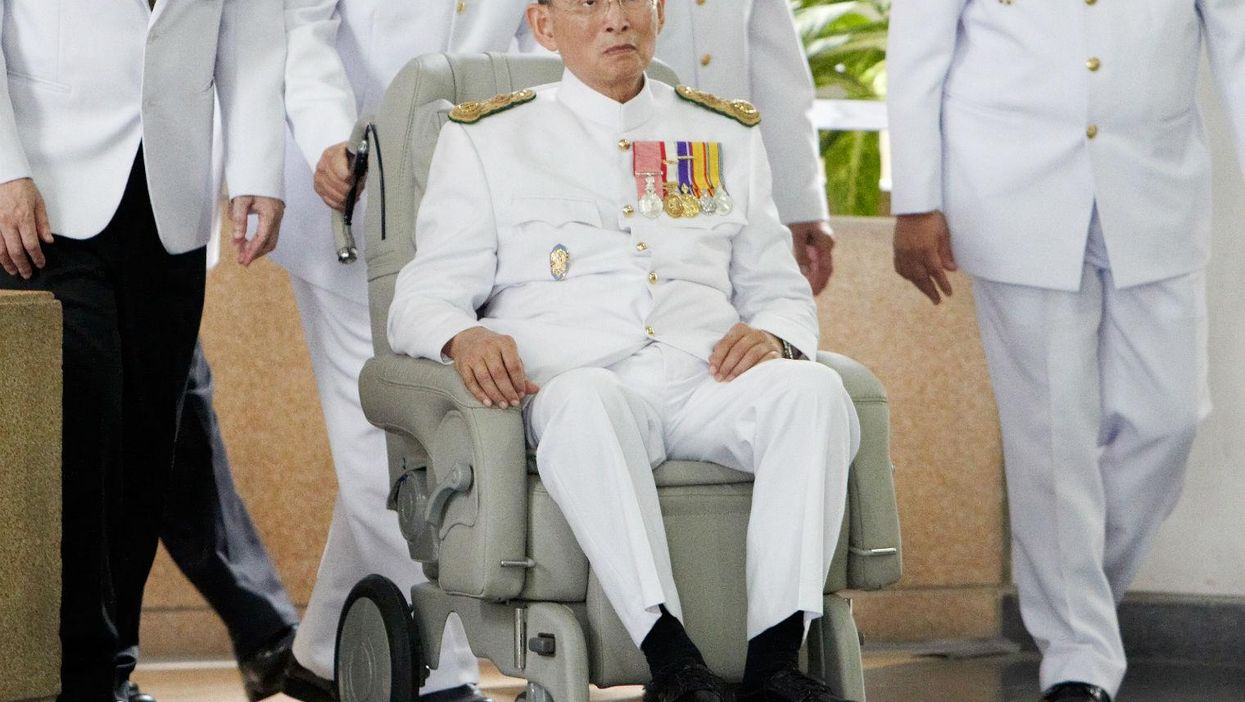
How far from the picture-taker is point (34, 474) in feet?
7.16

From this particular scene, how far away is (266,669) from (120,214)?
87cm

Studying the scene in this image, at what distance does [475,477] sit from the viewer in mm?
2016

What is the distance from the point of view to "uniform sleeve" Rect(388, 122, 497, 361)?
2.23 m

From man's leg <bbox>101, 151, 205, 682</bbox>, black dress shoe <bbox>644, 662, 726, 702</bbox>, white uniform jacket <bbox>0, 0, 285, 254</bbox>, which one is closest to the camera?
black dress shoe <bbox>644, 662, 726, 702</bbox>

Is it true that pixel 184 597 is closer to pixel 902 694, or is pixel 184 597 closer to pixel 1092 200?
pixel 902 694

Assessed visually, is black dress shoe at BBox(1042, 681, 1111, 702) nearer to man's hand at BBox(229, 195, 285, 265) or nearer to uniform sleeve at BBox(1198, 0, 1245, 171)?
uniform sleeve at BBox(1198, 0, 1245, 171)

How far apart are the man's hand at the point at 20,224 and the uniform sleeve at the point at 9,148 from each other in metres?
0.01

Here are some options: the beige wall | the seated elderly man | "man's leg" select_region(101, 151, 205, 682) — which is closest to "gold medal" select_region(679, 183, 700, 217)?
the seated elderly man

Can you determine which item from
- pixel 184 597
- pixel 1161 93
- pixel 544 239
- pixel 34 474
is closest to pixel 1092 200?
pixel 1161 93

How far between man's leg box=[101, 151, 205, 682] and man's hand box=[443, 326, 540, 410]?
64 cm

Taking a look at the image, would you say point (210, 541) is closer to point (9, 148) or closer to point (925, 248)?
point (9, 148)

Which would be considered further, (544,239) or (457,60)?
(457,60)

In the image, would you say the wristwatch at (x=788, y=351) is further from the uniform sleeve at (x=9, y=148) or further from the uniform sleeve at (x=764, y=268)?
the uniform sleeve at (x=9, y=148)

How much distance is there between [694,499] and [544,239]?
0.48 m
